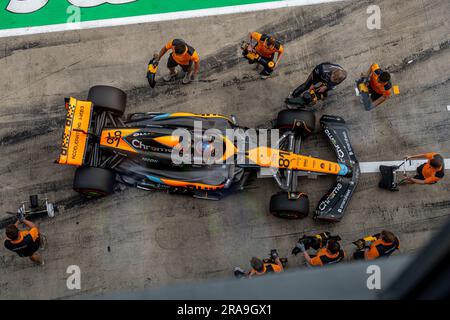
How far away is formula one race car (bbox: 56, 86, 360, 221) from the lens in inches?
269

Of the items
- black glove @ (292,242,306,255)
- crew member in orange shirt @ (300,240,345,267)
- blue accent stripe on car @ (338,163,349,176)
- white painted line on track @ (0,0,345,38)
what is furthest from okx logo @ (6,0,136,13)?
crew member in orange shirt @ (300,240,345,267)

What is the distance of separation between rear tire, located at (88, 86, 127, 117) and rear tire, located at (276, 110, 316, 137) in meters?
2.91

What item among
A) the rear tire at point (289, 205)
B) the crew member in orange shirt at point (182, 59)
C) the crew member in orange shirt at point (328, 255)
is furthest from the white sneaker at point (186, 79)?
the crew member in orange shirt at point (328, 255)

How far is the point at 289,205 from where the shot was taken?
693 centimetres

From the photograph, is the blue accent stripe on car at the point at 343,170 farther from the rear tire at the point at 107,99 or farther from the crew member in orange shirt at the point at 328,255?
the rear tire at the point at 107,99

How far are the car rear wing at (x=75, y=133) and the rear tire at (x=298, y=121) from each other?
11.1 feet

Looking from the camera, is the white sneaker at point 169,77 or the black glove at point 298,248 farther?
the white sneaker at point 169,77

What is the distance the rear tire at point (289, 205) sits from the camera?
6926 mm

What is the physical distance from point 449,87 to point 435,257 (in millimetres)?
7072

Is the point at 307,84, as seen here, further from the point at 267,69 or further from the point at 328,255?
the point at 328,255

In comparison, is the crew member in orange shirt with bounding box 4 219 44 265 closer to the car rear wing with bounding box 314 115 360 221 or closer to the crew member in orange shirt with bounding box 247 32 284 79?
the car rear wing with bounding box 314 115 360 221

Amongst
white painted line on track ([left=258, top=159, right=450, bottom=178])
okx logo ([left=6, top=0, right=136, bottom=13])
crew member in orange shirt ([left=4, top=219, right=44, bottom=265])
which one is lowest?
crew member in orange shirt ([left=4, top=219, right=44, bottom=265])

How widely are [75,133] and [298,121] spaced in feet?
12.6

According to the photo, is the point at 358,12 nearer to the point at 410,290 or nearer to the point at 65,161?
the point at 65,161
